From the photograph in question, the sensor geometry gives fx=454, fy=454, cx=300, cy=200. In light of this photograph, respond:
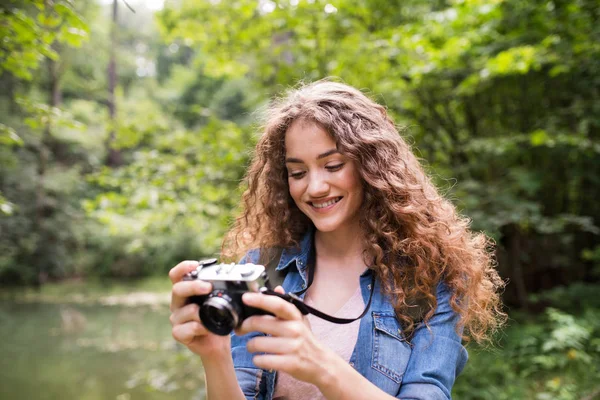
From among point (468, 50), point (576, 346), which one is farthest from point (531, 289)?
point (468, 50)

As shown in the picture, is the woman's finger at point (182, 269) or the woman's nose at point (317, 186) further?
the woman's nose at point (317, 186)

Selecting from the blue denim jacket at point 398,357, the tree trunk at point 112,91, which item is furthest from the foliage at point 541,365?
the tree trunk at point 112,91

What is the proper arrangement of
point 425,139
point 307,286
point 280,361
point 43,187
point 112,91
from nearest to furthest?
1. point 280,361
2. point 307,286
3. point 425,139
4. point 43,187
5. point 112,91

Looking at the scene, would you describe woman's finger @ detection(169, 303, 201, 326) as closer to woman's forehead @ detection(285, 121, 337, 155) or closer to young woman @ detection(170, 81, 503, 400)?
young woman @ detection(170, 81, 503, 400)

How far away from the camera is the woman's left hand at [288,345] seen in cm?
94

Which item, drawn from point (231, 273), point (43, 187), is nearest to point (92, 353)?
point (231, 273)

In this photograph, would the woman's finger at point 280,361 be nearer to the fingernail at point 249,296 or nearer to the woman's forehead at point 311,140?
the fingernail at point 249,296

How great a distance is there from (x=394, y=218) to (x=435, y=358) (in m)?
0.43

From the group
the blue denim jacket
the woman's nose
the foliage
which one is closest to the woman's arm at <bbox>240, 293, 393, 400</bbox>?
the blue denim jacket

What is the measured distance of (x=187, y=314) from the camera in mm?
1084

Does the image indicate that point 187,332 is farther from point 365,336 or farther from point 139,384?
point 139,384

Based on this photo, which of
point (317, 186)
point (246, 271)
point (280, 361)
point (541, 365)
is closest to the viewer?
point (280, 361)

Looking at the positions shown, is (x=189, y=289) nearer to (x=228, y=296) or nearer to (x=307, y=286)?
(x=228, y=296)

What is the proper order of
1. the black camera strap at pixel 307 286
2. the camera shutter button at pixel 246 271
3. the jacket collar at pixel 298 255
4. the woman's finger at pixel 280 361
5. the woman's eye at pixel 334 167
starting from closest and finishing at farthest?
1. the woman's finger at pixel 280 361
2. the camera shutter button at pixel 246 271
3. the black camera strap at pixel 307 286
4. the woman's eye at pixel 334 167
5. the jacket collar at pixel 298 255
